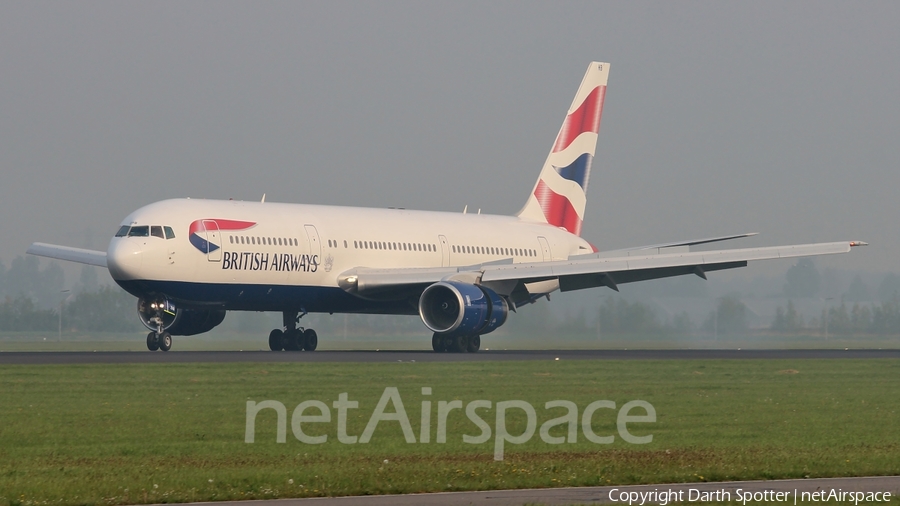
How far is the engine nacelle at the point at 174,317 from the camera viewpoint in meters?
37.3

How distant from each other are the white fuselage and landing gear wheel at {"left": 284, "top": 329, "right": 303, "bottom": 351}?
69.9 inches

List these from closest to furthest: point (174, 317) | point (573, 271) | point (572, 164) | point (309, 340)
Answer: point (174, 317), point (573, 271), point (309, 340), point (572, 164)

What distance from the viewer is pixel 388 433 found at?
61.5 ft

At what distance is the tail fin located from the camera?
1999 inches

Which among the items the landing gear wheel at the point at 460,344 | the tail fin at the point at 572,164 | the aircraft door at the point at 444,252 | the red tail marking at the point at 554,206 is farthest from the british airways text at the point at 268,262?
the red tail marking at the point at 554,206

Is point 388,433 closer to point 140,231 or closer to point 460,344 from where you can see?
point 140,231

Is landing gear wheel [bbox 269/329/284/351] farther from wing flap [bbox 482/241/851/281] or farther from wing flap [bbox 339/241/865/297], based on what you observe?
wing flap [bbox 482/241/851/281]

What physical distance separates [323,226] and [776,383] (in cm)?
1670

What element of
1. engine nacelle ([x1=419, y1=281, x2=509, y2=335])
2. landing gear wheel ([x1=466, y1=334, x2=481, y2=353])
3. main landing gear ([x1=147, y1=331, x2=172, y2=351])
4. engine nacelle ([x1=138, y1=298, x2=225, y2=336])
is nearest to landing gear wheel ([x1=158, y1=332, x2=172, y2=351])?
main landing gear ([x1=147, y1=331, x2=172, y2=351])

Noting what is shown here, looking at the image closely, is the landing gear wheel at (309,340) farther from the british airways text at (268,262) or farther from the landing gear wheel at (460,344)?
the landing gear wheel at (460,344)

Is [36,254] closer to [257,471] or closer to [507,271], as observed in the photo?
[507,271]

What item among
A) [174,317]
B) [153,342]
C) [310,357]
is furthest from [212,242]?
[310,357]

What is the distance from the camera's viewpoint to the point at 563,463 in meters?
15.8

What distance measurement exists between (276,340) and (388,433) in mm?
24461
